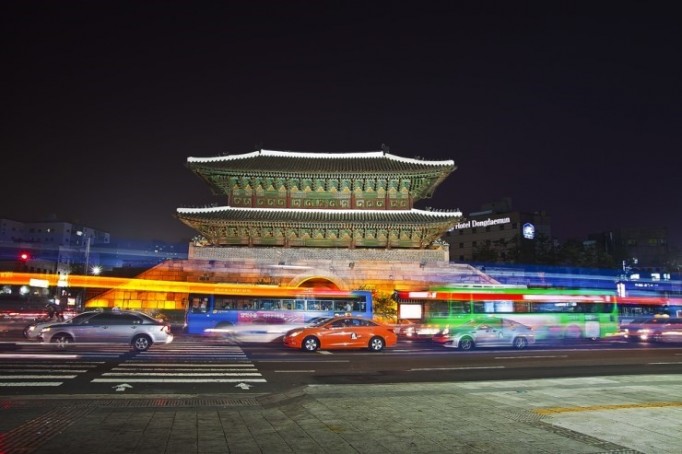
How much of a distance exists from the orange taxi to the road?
1.34ft

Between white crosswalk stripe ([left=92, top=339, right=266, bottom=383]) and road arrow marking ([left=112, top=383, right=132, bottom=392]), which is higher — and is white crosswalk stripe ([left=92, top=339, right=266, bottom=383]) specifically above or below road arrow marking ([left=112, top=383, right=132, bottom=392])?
below

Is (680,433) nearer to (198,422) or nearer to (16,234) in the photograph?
(198,422)

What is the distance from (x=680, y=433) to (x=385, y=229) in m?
27.2

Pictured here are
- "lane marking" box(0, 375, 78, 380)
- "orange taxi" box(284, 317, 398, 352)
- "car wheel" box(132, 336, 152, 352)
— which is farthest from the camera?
"orange taxi" box(284, 317, 398, 352)

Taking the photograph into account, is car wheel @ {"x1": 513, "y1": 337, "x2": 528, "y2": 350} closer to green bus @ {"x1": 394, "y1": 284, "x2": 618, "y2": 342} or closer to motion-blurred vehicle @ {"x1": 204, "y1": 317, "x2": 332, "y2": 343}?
green bus @ {"x1": 394, "y1": 284, "x2": 618, "y2": 342}

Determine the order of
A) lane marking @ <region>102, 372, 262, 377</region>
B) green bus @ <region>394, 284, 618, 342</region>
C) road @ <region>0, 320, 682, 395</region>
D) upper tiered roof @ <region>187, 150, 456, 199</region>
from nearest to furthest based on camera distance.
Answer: road @ <region>0, 320, 682, 395</region> < lane marking @ <region>102, 372, 262, 377</region> < green bus @ <region>394, 284, 618, 342</region> < upper tiered roof @ <region>187, 150, 456, 199</region>

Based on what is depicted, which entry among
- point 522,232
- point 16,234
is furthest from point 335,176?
point 16,234

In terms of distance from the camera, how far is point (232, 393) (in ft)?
31.0

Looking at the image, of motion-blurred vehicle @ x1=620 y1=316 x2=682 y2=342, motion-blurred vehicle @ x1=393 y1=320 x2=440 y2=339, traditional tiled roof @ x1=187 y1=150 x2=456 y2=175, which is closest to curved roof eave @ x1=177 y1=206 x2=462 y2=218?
traditional tiled roof @ x1=187 y1=150 x2=456 y2=175

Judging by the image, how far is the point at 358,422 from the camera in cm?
673

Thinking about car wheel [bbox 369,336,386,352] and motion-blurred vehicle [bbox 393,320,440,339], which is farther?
motion-blurred vehicle [bbox 393,320,440,339]

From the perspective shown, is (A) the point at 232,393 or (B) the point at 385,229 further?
(B) the point at 385,229

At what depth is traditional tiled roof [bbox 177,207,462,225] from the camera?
1277 inches

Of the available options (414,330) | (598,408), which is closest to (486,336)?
(414,330)
